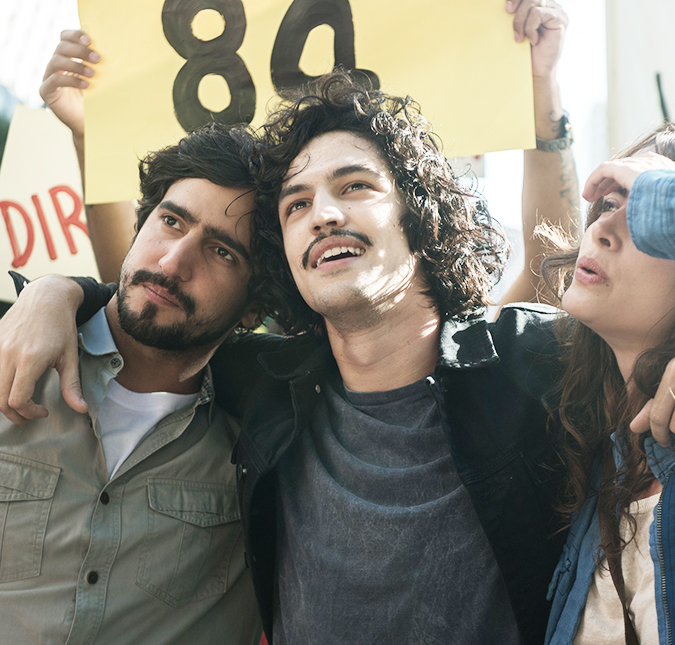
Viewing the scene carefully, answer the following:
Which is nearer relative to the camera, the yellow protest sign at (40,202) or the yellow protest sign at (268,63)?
the yellow protest sign at (268,63)

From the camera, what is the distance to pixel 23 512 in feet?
5.06

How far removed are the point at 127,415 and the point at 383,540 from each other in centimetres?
92

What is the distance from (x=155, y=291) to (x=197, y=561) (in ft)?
2.80

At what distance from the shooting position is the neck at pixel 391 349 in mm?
1713

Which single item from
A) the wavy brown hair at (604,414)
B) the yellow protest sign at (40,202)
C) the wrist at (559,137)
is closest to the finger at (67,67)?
the yellow protest sign at (40,202)

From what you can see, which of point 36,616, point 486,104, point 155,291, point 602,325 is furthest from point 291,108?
point 36,616

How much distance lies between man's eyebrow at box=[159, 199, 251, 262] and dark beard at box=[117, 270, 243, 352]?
0.77ft

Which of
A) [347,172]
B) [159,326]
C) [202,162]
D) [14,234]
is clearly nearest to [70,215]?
[14,234]

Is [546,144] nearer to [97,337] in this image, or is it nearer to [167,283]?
[167,283]

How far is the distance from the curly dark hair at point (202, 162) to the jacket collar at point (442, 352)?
662mm

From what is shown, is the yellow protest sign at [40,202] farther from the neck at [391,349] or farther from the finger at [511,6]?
the finger at [511,6]

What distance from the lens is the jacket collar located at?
154cm

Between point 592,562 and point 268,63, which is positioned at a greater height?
point 268,63

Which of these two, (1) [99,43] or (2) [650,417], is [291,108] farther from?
(2) [650,417]
